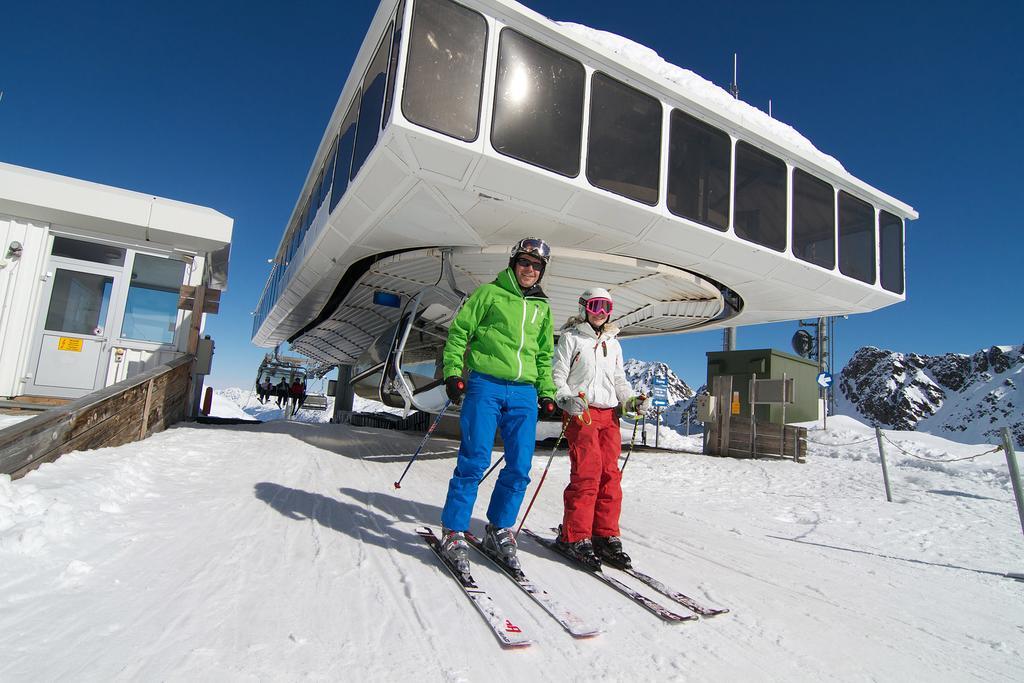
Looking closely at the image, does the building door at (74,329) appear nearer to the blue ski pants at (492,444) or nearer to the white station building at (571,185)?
the white station building at (571,185)

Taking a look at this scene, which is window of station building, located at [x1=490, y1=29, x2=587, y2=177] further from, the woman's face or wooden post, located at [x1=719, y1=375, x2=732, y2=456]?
wooden post, located at [x1=719, y1=375, x2=732, y2=456]

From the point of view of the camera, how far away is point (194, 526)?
10.4 feet

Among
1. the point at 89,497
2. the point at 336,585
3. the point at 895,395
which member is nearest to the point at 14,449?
the point at 89,497

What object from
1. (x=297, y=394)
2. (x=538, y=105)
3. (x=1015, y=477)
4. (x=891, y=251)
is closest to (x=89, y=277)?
(x=538, y=105)

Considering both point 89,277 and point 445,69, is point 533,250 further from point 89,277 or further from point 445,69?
point 89,277

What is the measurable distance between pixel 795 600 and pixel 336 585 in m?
2.56

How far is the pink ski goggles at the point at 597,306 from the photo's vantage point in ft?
11.7

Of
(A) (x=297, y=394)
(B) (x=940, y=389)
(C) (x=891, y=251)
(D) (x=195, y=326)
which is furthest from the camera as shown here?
(B) (x=940, y=389)

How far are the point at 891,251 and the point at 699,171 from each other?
5124 millimetres

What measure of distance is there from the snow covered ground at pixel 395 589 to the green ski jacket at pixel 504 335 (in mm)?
1154

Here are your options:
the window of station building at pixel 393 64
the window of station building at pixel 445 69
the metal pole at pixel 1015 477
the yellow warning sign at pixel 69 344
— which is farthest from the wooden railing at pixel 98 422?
the metal pole at pixel 1015 477

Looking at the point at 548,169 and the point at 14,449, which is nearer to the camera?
the point at 14,449

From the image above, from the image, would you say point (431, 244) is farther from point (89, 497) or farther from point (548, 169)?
point (89, 497)

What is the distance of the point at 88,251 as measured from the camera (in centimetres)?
857
